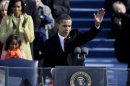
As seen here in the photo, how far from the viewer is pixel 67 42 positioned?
10.5 metres

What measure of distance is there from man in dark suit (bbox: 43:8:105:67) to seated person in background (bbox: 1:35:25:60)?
507 millimetres

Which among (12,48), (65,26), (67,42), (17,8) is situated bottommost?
(12,48)

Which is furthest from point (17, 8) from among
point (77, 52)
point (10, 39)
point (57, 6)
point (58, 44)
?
point (57, 6)

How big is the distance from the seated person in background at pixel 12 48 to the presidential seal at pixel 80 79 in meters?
2.41

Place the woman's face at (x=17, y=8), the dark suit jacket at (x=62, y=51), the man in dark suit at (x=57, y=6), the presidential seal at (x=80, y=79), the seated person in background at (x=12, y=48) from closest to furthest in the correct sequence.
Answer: the presidential seal at (x=80, y=79) → the dark suit jacket at (x=62, y=51) → the seated person in background at (x=12, y=48) → the woman's face at (x=17, y=8) → the man in dark suit at (x=57, y=6)

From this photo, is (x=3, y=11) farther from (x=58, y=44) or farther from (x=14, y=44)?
(x=58, y=44)

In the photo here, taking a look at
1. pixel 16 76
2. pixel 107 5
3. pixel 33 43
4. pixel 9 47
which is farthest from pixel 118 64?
pixel 16 76

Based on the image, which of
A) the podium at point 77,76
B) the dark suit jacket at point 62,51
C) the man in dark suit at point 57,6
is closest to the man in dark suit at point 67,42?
the dark suit jacket at point 62,51

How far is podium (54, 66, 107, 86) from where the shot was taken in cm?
832

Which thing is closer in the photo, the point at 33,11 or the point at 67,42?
the point at 67,42

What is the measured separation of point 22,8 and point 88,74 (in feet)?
9.77

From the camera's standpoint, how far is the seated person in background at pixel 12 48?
10664mm

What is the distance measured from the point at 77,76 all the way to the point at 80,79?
47 mm

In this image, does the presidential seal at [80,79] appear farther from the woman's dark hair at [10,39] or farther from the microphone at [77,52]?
the woman's dark hair at [10,39]
